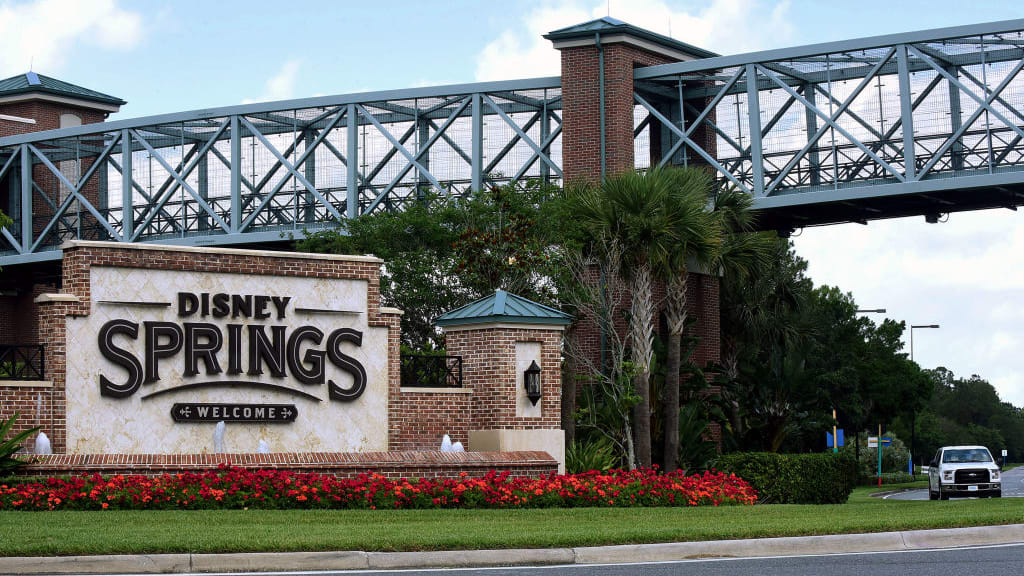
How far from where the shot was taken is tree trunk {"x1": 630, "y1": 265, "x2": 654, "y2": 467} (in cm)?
3075

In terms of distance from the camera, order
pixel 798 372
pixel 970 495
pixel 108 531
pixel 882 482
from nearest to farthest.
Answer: pixel 108 531 < pixel 970 495 < pixel 798 372 < pixel 882 482

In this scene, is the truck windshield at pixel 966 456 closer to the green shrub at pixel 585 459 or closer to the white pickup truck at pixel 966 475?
the white pickup truck at pixel 966 475

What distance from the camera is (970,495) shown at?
37.2 meters

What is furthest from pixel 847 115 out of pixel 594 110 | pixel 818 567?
pixel 818 567

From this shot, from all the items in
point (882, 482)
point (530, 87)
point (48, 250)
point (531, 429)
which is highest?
point (530, 87)

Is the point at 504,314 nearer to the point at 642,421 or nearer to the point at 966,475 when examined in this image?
the point at 642,421

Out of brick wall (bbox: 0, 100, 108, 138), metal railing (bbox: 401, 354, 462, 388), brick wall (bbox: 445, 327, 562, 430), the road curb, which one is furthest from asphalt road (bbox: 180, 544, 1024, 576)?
brick wall (bbox: 0, 100, 108, 138)

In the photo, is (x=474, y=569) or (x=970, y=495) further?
(x=970, y=495)

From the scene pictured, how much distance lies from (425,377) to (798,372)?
1578cm

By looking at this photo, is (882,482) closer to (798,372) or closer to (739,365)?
(739,365)

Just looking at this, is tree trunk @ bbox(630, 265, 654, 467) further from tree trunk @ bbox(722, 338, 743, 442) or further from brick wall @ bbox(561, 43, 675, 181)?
tree trunk @ bbox(722, 338, 743, 442)

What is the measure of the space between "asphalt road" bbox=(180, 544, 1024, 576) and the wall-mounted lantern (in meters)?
10.7

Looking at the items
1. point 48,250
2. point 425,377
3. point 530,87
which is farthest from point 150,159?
point 425,377

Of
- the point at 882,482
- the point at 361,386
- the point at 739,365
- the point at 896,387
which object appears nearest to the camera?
the point at 361,386
